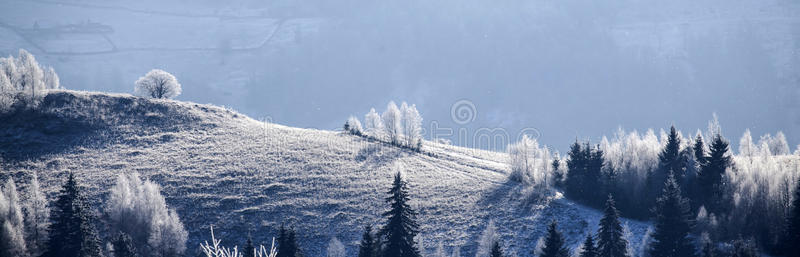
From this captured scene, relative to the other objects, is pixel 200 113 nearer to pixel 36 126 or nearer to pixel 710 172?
pixel 36 126

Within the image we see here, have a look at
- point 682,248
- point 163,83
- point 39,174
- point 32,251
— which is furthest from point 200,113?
point 682,248

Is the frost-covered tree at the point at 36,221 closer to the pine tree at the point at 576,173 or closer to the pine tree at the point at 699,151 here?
the pine tree at the point at 576,173

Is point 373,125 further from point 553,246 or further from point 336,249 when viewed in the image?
point 553,246

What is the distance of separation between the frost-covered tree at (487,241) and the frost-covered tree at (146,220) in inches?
1050

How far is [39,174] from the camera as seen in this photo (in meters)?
62.1

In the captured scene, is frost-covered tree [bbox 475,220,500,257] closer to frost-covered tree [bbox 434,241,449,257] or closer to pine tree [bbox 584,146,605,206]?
frost-covered tree [bbox 434,241,449,257]

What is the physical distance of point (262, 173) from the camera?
69062mm

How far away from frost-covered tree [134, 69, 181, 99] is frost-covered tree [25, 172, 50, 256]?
42533 millimetres

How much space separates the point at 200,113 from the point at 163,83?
1421 cm

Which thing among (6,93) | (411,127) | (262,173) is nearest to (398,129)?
(411,127)

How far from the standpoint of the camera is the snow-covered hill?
5884 cm

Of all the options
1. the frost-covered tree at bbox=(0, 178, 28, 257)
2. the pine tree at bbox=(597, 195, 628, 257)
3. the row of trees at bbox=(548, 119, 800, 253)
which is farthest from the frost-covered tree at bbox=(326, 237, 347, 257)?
the row of trees at bbox=(548, 119, 800, 253)

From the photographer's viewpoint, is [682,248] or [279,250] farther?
[682,248]

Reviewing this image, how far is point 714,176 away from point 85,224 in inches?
2332
